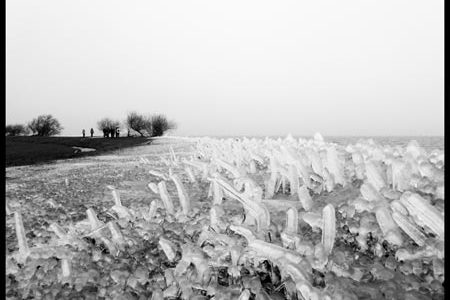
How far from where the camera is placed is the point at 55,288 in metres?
1.58

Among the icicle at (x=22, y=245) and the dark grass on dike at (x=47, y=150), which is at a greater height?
the dark grass on dike at (x=47, y=150)

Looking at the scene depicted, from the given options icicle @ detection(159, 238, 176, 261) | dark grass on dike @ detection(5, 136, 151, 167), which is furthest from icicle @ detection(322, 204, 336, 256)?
dark grass on dike @ detection(5, 136, 151, 167)

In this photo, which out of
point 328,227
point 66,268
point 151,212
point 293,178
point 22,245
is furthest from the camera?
point 293,178

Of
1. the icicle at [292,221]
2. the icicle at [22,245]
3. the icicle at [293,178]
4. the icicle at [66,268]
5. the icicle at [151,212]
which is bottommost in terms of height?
the icicle at [66,268]

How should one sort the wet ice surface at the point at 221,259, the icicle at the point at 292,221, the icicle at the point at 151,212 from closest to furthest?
1. the wet ice surface at the point at 221,259
2. the icicle at the point at 292,221
3. the icicle at the point at 151,212

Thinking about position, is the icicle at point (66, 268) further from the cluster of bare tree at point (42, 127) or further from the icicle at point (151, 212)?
the cluster of bare tree at point (42, 127)

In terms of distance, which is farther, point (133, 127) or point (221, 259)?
point (133, 127)

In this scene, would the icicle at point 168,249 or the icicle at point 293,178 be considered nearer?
the icicle at point 168,249

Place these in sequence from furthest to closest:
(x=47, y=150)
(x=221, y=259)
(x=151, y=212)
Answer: (x=47, y=150), (x=151, y=212), (x=221, y=259)

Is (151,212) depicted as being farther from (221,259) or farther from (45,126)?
(45,126)

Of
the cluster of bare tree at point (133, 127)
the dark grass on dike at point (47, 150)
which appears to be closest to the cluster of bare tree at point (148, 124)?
the cluster of bare tree at point (133, 127)

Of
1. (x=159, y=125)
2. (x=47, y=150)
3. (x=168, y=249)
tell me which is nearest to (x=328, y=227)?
(x=168, y=249)

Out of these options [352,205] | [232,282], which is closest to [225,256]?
[232,282]

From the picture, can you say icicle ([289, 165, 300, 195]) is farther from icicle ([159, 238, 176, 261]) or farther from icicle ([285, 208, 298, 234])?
icicle ([159, 238, 176, 261])
